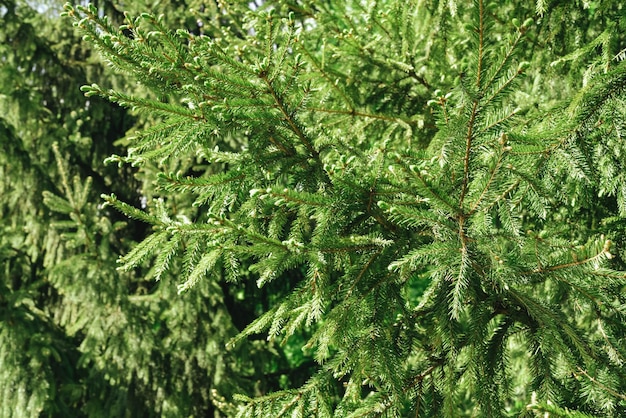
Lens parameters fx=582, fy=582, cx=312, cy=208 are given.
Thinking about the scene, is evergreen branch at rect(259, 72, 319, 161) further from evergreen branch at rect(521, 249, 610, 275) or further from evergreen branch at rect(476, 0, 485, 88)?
evergreen branch at rect(521, 249, 610, 275)

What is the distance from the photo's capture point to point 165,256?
1.85 meters

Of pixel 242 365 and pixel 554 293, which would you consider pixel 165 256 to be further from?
pixel 242 365

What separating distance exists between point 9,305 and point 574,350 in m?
4.42

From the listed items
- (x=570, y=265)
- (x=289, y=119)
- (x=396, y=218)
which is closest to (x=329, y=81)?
(x=289, y=119)

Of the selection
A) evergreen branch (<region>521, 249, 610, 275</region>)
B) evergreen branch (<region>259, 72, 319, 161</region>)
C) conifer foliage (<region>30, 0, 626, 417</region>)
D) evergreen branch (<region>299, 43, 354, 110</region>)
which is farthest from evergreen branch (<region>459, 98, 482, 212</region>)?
evergreen branch (<region>299, 43, 354, 110</region>)

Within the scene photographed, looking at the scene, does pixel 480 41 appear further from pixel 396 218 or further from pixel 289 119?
pixel 289 119

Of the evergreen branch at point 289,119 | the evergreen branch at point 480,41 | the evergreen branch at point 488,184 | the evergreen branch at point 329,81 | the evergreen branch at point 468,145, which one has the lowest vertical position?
the evergreen branch at point 488,184

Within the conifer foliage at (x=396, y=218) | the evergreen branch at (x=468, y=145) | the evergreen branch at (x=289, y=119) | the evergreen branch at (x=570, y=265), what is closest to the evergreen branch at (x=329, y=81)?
the conifer foliage at (x=396, y=218)

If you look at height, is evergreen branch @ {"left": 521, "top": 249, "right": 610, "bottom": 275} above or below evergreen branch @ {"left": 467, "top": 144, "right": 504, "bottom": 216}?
below

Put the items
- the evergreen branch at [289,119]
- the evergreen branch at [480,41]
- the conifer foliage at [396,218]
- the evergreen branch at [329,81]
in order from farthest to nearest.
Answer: the evergreen branch at [329,81]
the evergreen branch at [289,119]
the conifer foliage at [396,218]
the evergreen branch at [480,41]

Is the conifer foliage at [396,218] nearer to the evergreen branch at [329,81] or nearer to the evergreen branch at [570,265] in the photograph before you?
the evergreen branch at [570,265]

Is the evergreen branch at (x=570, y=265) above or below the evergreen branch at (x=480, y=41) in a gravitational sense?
below

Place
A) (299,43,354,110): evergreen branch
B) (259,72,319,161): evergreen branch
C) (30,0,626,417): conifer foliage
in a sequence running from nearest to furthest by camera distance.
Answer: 1. (30,0,626,417): conifer foliage
2. (259,72,319,161): evergreen branch
3. (299,43,354,110): evergreen branch

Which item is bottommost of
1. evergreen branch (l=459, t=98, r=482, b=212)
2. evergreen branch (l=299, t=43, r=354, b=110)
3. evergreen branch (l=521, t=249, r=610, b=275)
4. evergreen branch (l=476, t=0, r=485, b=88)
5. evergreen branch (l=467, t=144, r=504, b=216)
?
evergreen branch (l=521, t=249, r=610, b=275)
